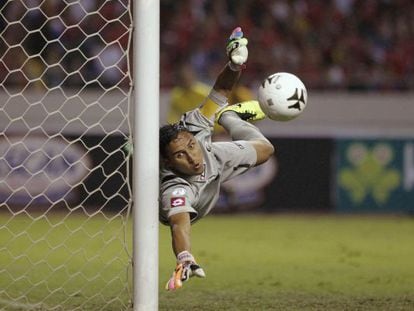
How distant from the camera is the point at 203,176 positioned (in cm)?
544

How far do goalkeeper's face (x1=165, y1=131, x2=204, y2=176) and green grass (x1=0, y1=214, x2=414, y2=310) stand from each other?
86 centimetres

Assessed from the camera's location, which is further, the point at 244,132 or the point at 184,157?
the point at 244,132

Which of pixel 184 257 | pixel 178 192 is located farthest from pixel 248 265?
pixel 184 257

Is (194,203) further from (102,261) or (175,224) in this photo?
(102,261)

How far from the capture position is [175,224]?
4.97m

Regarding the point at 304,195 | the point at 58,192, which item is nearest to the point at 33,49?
the point at 58,192

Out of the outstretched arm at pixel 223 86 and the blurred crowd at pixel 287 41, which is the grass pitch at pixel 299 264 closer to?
the outstretched arm at pixel 223 86

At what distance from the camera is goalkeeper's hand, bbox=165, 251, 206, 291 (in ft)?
15.1

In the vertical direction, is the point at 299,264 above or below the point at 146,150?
below

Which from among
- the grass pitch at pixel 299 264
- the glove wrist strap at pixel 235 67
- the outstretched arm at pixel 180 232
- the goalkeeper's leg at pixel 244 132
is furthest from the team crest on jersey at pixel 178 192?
the glove wrist strap at pixel 235 67

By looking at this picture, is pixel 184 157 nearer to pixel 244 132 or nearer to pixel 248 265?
pixel 244 132

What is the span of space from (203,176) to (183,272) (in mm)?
935

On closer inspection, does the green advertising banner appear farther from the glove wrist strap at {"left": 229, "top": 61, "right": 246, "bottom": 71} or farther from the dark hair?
the dark hair

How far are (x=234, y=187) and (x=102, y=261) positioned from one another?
4.68 meters
